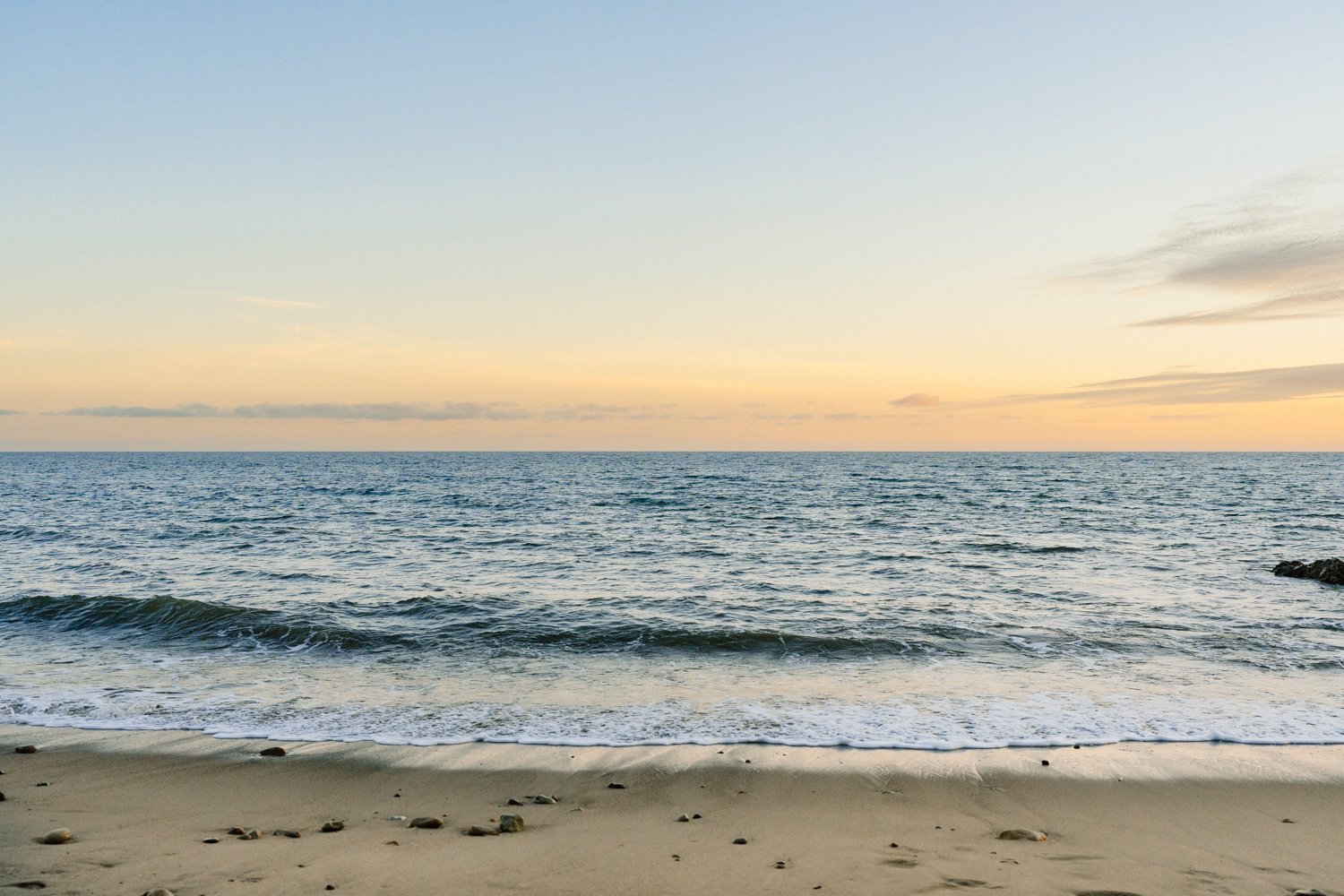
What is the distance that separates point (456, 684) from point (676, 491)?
49.8 meters

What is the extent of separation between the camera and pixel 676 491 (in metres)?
61.9

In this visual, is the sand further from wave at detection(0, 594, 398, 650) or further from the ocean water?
wave at detection(0, 594, 398, 650)

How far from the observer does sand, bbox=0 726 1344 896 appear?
6031mm

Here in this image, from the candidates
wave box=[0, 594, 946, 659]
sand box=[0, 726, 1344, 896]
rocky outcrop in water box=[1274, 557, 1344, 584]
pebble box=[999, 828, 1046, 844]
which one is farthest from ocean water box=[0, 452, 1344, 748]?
pebble box=[999, 828, 1046, 844]

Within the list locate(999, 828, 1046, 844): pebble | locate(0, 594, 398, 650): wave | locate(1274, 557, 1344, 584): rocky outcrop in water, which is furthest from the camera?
locate(1274, 557, 1344, 584): rocky outcrop in water

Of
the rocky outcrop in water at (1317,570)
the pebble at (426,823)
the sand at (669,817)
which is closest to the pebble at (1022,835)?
the sand at (669,817)

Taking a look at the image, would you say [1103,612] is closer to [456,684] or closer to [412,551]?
[456,684]

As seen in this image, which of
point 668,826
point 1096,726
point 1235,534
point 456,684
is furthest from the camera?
point 1235,534

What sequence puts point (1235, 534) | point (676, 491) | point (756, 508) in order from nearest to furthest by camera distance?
point (1235, 534) → point (756, 508) → point (676, 491)

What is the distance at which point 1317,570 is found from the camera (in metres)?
21.3

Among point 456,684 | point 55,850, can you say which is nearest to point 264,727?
point 456,684

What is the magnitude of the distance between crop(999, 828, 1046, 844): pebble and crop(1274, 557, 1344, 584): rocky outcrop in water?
1932cm

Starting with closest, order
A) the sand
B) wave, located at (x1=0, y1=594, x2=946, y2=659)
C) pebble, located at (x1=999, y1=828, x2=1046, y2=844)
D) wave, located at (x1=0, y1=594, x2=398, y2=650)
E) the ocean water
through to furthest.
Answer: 1. the sand
2. pebble, located at (x1=999, y1=828, x2=1046, y2=844)
3. the ocean water
4. wave, located at (x1=0, y1=594, x2=946, y2=659)
5. wave, located at (x1=0, y1=594, x2=398, y2=650)

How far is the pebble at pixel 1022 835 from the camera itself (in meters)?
6.88
